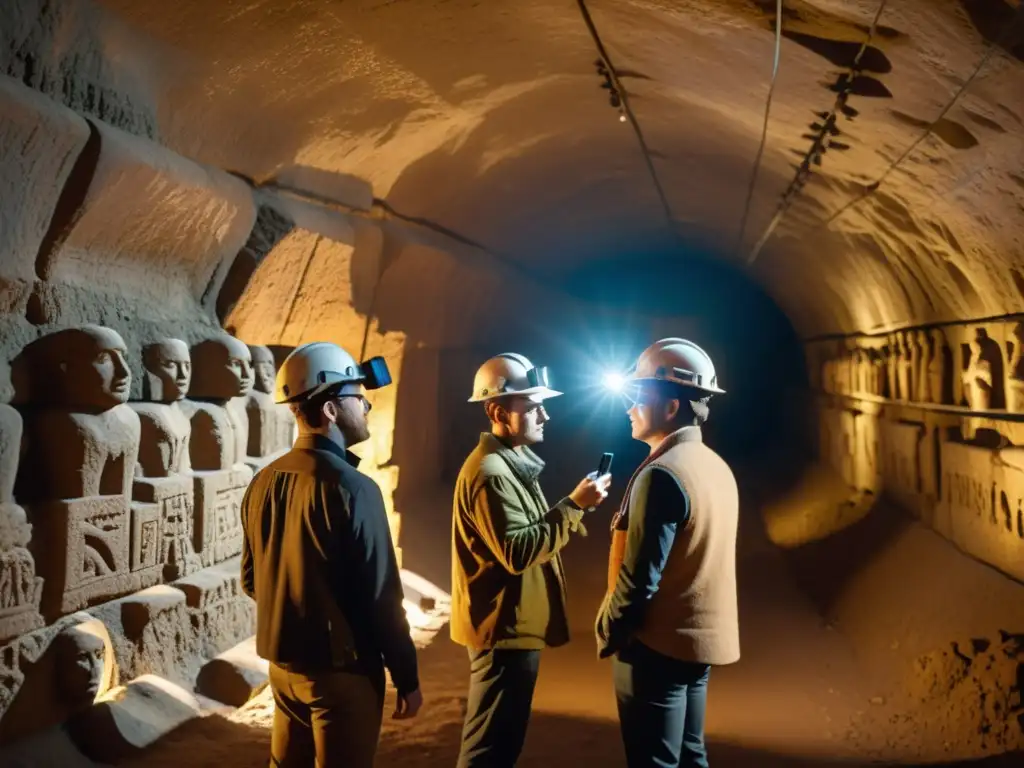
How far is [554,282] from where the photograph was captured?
13008 mm

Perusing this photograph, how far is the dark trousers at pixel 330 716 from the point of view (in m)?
2.77

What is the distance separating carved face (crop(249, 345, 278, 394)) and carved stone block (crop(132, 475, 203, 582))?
1063 mm

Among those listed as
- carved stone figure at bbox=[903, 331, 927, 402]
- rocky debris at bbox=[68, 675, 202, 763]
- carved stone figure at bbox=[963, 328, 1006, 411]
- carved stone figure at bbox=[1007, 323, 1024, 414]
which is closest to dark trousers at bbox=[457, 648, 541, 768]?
rocky debris at bbox=[68, 675, 202, 763]

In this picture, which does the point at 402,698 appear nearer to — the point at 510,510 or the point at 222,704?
the point at 510,510

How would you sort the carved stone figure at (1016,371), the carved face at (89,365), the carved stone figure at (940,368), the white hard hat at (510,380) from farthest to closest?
the carved stone figure at (940,368), the carved stone figure at (1016,371), the carved face at (89,365), the white hard hat at (510,380)

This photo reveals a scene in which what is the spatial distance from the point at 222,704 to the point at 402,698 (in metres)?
2.37

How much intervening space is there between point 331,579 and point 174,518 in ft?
7.18

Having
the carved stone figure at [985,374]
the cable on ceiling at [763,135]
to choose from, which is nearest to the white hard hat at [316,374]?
the cable on ceiling at [763,135]

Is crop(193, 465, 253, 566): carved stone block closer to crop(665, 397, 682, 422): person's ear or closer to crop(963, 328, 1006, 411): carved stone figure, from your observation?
crop(665, 397, 682, 422): person's ear

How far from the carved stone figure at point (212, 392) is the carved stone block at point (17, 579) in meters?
1.39

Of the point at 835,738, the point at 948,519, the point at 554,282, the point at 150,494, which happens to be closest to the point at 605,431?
the point at 554,282

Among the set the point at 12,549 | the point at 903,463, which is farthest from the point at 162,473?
the point at 903,463

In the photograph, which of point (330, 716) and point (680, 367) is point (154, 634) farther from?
point (680, 367)

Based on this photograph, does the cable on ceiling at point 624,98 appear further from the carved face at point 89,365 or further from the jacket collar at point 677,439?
the carved face at point 89,365
